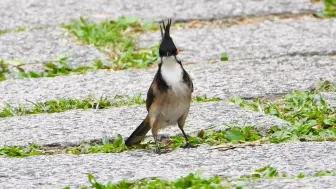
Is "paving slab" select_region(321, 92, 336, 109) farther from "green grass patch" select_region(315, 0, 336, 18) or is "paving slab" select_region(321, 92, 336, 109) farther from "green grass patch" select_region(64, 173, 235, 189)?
"green grass patch" select_region(315, 0, 336, 18)

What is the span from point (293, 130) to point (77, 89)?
1.37 metres

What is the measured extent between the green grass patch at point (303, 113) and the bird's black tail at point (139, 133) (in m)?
0.60

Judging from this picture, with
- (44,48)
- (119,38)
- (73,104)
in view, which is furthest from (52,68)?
(73,104)

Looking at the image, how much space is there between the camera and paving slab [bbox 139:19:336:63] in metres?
5.92

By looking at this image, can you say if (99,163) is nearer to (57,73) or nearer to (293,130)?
(293,130)

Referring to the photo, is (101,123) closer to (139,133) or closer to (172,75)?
(139,133)

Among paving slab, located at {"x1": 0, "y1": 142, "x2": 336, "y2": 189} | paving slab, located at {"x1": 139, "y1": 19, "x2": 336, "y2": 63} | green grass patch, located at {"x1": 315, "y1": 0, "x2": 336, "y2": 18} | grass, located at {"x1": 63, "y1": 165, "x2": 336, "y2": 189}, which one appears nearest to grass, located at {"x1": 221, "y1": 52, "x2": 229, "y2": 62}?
paving slab, located at {"x1": 139, "y1": 19, "x2": 336, "y2": 63}

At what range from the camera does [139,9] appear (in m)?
6.98

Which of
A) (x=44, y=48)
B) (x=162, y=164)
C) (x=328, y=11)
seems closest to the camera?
(x=162, y=164)

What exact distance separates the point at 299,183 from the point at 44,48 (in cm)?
285

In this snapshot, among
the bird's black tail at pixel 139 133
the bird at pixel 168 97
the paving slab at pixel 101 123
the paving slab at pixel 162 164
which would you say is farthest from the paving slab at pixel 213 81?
the paving slab at pixel 162 164

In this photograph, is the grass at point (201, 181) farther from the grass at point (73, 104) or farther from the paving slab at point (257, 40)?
the paving slab at point (257, 40)

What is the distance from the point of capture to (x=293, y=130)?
14.9ft

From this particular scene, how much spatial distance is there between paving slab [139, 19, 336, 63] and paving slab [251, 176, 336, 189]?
89.3 inches
